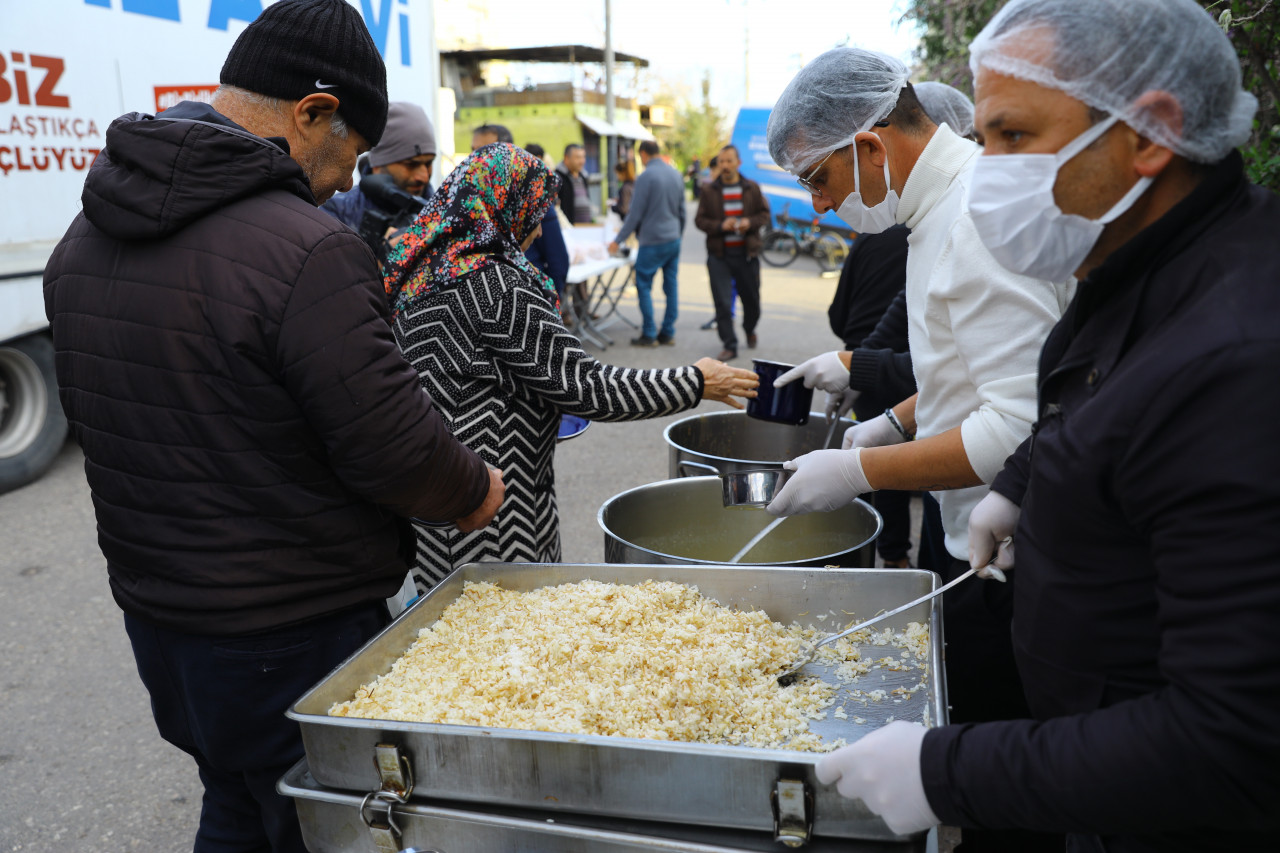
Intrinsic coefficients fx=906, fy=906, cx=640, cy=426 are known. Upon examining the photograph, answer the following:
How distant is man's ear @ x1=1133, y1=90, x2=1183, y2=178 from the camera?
1.05m

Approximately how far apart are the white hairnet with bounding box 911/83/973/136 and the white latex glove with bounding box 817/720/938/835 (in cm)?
281

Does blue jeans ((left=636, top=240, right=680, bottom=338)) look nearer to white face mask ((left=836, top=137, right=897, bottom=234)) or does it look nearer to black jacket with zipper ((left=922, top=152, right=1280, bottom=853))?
white face mask ((left=836, top=137, right=897, bottom=234))

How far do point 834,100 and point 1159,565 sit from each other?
146 cm

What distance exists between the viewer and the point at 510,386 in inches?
95.9

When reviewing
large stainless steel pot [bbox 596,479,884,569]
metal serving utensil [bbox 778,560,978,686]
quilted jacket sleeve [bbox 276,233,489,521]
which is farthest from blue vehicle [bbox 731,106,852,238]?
quilted jacket sleeve [bbox 276,233,489,521]

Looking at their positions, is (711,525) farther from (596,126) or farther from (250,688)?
(596,126)

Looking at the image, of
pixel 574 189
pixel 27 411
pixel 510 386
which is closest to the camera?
pixel 510 386

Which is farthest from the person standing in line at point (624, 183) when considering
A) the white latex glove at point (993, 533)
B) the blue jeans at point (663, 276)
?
the white latex glove at point (993, 533)

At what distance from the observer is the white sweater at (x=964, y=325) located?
1.74 meters

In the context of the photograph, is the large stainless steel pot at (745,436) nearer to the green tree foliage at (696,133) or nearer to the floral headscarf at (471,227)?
the floral headscarf at (471,227)

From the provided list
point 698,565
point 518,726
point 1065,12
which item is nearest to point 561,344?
point 698,565

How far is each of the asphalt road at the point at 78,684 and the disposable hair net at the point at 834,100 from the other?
276 cm

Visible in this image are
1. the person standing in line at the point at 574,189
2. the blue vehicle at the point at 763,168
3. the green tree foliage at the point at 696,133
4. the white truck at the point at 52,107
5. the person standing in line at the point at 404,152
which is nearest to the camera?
the person standing in line at the point at 404,152

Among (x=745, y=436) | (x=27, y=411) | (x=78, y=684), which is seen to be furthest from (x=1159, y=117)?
(x=27, y=411)
